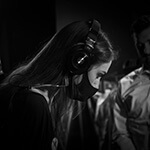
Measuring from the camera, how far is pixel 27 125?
847 millimetres

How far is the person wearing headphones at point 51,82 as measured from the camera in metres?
0.85

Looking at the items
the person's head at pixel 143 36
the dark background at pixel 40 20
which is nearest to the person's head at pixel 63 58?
the dark background at pixel 40 20

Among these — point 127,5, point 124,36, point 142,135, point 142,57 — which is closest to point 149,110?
point 142,135

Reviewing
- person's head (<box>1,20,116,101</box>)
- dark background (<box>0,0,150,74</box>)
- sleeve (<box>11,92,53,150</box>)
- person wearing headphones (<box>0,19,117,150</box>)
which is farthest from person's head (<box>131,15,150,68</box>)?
sleeve (<box>11,92,53,150</box>)

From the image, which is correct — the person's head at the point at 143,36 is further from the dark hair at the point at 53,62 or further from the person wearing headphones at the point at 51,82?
the dark hair at the point at 53,62

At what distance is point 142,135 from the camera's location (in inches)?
57.7

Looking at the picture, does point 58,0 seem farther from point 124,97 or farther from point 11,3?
point 124,97

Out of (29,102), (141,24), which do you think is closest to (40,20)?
(141,24)

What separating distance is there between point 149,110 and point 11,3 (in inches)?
37.5

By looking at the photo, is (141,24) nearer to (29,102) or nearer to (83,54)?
(83,54)

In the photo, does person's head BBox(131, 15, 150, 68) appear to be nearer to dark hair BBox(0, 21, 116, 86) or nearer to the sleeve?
dark hair BBox(0, 21, 116, 86)

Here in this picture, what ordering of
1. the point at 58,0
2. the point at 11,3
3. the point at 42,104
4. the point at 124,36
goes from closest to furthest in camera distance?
the point at 42,104, the point at 11,3, the point at 58,0, the point at 124,36

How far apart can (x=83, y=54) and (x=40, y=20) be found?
0.61 metres

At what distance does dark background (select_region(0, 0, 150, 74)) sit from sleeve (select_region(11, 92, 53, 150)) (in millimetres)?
416
